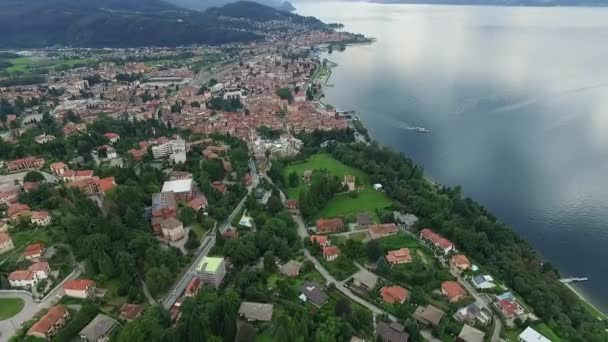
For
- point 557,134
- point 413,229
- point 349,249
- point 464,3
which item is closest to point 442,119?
point 557,134

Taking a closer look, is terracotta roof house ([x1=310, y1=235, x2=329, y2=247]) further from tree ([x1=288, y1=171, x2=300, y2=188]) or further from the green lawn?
the green lawn

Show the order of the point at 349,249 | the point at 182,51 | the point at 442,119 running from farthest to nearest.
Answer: the point at 182,51, the point at 442,119, the point at 349,249

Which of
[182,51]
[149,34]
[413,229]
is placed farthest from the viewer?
[149,34]

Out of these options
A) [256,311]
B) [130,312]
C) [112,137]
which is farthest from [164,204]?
[112,137]

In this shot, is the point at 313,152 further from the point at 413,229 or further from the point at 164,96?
the point at 164,96

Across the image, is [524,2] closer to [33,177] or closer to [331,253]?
[331,253]

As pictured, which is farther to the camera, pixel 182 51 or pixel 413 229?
pixel 182 51

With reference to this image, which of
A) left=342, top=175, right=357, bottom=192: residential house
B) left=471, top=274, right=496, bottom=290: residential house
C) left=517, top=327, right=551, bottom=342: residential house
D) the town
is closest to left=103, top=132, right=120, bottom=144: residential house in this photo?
the town
